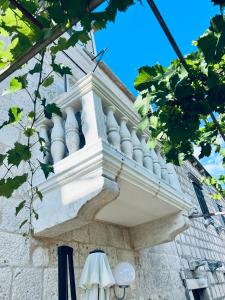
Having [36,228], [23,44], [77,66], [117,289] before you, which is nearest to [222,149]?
[117,289]

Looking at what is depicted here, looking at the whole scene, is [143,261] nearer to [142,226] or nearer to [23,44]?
[142,226]

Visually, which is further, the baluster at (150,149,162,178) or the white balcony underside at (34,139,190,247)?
the baluster at (150,149,162,178)

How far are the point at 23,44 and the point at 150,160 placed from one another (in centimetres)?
188

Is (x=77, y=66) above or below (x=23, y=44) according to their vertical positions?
above

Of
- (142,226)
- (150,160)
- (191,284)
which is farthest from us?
(191,284)

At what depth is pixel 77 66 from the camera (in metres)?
4.41

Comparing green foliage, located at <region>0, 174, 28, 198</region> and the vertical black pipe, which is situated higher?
green foliage, located at <region>0, 174, 28, 198</region>

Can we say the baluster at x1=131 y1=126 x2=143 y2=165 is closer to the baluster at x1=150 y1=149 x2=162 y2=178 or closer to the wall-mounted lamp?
the baluster at x1=150 y1=149 x2=162 y2=178

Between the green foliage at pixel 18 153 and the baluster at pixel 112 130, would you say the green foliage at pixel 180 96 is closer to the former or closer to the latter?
the baluster at pixel 112 130

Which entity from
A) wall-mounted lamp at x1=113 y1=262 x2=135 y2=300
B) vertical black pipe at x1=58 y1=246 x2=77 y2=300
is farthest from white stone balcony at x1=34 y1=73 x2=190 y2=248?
wall-mounted lamp at x1=113 y1=262 x2=135 y2=300

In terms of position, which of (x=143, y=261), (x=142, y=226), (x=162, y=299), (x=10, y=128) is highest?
(x=10, y=128)

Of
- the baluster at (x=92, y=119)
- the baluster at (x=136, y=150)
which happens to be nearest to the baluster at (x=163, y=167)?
the baluster at (x=136, y=150)

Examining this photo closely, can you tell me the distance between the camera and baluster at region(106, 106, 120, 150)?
218 cm

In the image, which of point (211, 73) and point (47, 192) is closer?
point (211, 73)
